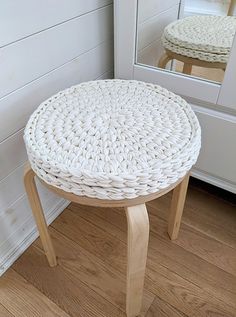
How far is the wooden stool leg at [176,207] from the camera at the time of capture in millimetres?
747

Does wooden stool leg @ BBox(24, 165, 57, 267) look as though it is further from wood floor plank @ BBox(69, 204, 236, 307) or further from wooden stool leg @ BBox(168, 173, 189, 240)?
wooden stool leg @ BBox(168, 173, 189, 240)

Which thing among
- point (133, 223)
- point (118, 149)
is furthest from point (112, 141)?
point (133, 223)

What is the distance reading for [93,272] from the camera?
0.84 m

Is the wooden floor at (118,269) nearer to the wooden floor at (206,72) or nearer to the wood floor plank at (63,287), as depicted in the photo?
the wood floor plank at (63,287)

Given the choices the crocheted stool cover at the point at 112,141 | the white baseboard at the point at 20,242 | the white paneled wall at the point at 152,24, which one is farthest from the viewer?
the white baseboard at the point at 20,242

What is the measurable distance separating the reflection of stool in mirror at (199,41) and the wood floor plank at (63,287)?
64 cm

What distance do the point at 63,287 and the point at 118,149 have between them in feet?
1.58

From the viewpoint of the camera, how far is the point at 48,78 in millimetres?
736

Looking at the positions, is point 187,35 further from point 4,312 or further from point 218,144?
point 4,312

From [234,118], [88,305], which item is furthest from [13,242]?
[234,118]

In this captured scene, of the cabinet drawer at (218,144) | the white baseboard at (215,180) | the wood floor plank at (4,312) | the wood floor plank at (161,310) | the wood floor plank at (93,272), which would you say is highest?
the cabinet drawer at (218,144)

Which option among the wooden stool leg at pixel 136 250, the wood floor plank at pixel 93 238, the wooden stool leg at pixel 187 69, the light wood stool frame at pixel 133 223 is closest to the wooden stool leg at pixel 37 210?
the light wood stool frame at pixel 133 223

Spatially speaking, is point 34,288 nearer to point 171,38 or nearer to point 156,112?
point 156,112

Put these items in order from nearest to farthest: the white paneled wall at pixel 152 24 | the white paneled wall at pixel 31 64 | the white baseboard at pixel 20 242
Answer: the white paneled wall at pixel 31 64
the white paneled wall at pixel 152 24
the white baseboard at pixel 20 242
